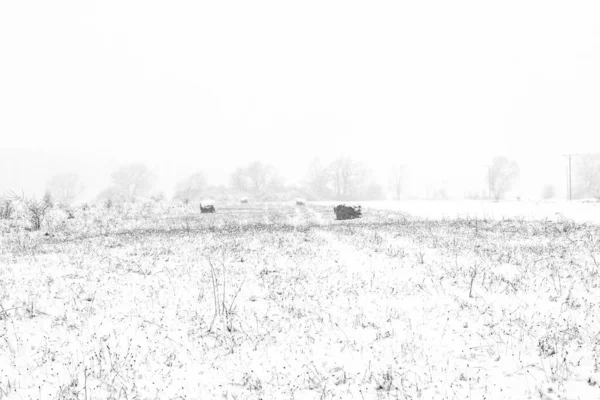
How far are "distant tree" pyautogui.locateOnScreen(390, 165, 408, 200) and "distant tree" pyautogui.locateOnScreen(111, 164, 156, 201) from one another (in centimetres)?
7609

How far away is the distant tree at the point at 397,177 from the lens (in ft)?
386

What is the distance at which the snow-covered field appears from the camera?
457 centimetres

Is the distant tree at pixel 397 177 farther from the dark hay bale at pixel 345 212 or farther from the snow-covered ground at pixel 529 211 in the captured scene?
the dark hay bale at pixel 345 212

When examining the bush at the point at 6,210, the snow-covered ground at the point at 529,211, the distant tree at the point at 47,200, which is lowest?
the snow-covered ground at the point at 529,211

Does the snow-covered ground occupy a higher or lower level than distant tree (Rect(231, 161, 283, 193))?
lower

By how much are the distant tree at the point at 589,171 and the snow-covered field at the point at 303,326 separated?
9592cm

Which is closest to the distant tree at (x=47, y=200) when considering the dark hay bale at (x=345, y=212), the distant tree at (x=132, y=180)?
the dark hay bale at (x=345, y=212)

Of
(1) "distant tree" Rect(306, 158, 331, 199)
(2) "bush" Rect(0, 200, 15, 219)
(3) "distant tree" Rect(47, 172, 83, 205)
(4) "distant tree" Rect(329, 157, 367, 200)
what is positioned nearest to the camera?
(2) "bush" Rect(0, 200, 15, 219)

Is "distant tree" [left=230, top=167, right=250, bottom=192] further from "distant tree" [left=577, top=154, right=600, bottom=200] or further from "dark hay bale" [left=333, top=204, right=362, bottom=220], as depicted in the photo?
"distant tree" [left=577, top=154, right=600, bottom=200]

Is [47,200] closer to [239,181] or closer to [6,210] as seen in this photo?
[6,210]

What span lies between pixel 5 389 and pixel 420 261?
9568 mm

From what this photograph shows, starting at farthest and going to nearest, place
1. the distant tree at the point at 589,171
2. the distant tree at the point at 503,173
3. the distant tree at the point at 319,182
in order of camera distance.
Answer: the distant tree at the point at 319,182
the distant tree at the point at 503,173
the distant tree at the point at 589,171

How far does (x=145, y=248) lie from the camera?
13430 millimetres

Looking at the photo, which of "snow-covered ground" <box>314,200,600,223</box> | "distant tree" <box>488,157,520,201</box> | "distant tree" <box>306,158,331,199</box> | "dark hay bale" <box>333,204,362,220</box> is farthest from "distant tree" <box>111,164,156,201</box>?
"distant tree" <box>488,157,520,201</box>
